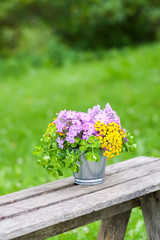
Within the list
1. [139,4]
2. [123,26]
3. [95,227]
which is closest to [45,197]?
[95,227]

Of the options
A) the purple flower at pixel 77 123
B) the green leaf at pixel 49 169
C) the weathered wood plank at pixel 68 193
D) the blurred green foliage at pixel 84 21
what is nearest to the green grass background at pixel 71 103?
the weathered wood plank at pixel 68 193

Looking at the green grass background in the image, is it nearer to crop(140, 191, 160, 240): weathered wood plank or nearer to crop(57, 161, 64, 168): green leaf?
crop(140, 191, 160, 240): weathered wood plank

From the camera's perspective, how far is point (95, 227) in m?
3.16

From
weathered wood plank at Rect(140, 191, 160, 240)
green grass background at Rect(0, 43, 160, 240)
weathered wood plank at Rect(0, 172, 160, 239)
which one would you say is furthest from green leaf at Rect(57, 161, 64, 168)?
green grass background at Rect(0, 43, 160, 240)

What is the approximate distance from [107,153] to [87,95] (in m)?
6.51

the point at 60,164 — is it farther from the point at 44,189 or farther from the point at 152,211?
the point at 152,211

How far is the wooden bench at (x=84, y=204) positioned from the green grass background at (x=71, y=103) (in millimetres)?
707

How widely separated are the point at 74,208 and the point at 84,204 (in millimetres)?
65

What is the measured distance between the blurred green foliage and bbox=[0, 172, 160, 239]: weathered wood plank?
18.4 ft

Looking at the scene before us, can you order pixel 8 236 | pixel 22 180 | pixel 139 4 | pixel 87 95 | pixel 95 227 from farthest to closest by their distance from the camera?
pixel 139 4
pixel 87 95
pixel 22 180
pixel 95 227
pixel 8 236

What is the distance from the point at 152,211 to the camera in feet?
7.43

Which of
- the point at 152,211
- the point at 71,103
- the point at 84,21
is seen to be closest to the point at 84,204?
the point at 152,211

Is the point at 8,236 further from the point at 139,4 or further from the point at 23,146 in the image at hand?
the point at 139,4

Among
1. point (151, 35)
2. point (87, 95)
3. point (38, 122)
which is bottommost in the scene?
point (38, 122)
